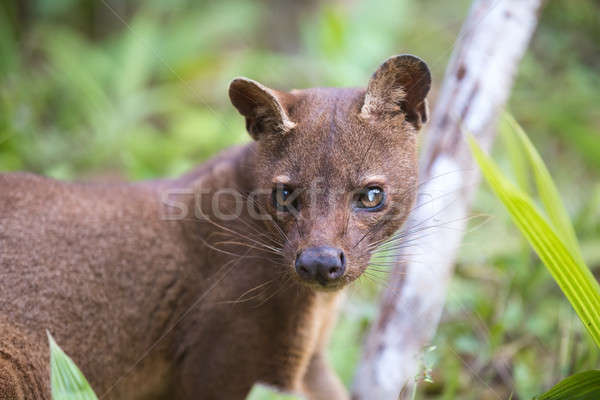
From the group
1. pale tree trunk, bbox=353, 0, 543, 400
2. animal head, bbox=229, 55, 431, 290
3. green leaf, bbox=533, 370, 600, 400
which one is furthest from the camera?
pale tree trunk, bbox=353, 0, 543, 400

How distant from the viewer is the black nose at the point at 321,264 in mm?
2871

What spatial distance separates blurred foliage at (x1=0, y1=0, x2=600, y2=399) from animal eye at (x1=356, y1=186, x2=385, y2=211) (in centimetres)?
54

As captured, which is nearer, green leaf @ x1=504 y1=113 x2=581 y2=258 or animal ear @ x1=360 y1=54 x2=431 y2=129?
animal ear @ x1=360 y1=54 x2=431 y2=129

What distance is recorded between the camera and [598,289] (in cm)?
281

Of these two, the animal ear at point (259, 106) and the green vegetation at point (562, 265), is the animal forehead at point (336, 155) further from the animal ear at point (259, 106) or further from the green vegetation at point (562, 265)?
the green vegetation at point (562, 265)

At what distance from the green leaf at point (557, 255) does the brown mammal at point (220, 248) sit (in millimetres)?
627

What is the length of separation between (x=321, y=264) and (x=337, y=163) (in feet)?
1.82

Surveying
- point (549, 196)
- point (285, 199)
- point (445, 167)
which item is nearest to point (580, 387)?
point (549, 196)

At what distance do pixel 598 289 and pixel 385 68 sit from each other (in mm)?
1484

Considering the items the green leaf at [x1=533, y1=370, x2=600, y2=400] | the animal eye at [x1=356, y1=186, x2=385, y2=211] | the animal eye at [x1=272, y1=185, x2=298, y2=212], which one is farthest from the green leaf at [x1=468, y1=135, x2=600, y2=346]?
the animal eye at [x1=272, y1=185, x2=298, y2=212]

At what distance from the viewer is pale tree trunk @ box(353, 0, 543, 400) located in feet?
12.5

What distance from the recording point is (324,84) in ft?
24.7

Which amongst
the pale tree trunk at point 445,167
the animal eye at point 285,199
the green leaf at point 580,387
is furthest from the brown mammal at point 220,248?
the green leaf at point 580,387

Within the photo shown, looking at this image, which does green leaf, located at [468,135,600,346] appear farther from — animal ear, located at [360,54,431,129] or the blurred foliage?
the blurred foliage
